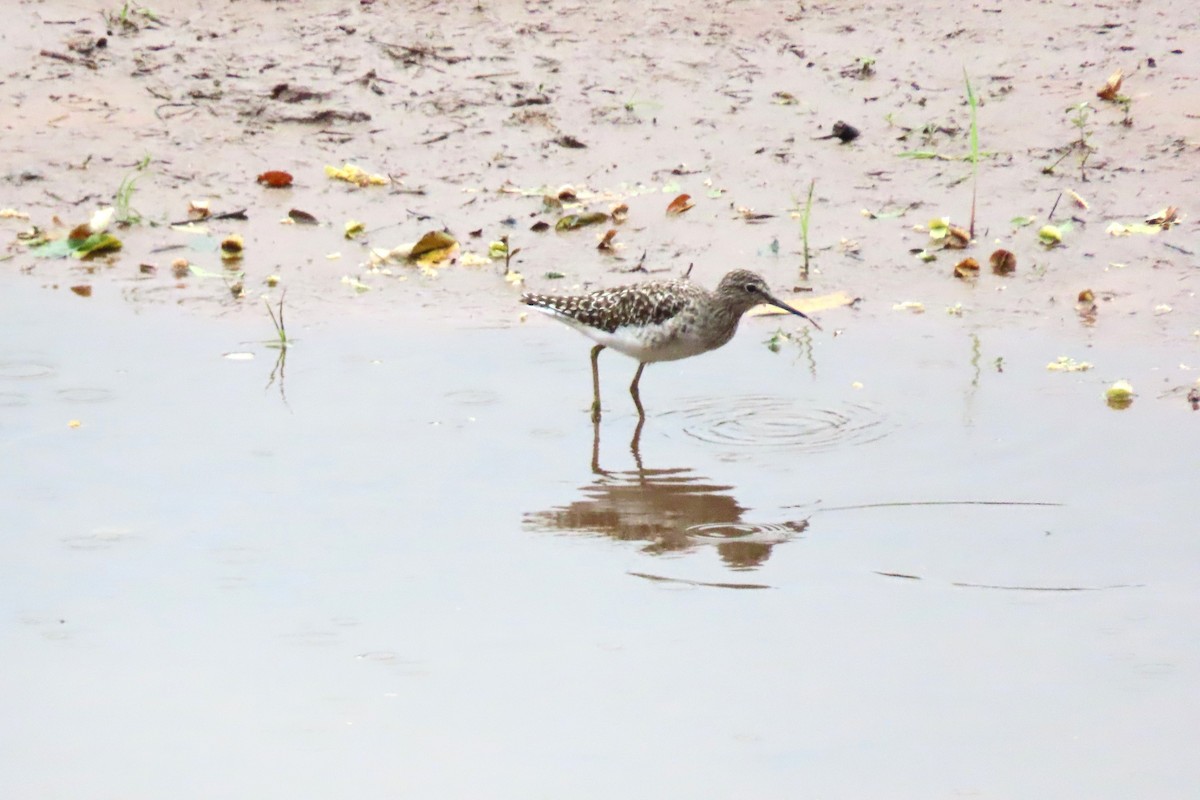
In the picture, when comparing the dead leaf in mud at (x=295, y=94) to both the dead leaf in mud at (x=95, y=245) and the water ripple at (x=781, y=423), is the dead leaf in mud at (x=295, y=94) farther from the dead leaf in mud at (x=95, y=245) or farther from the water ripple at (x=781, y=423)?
the water ripple at (x=781, y=423)

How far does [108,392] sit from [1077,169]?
6.83 m

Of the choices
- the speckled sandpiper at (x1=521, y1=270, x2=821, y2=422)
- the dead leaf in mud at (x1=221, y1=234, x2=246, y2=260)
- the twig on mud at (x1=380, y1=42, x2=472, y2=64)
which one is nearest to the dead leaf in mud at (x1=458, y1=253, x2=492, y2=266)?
the dead leaf in mud at (x1=221, y1=234, x2=246, y2=260)

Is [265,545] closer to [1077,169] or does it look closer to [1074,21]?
[1077,169]

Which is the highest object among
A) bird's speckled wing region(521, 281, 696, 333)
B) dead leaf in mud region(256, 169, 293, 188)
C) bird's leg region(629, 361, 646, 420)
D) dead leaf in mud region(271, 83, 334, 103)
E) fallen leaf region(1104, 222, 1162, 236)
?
dead leaf in mud region(271, 83, 334, 103)

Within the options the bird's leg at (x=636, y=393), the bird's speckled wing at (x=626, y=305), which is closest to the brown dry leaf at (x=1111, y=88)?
the bird's speckled wing at (x=626, y=305)

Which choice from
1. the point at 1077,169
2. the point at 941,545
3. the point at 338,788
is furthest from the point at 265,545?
the point at 1077,169

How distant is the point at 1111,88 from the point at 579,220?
4223mm

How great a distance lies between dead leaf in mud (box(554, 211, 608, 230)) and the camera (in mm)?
11250

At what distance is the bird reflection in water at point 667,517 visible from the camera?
6.99 metres

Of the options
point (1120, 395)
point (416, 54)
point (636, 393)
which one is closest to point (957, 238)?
point (1120, 395)

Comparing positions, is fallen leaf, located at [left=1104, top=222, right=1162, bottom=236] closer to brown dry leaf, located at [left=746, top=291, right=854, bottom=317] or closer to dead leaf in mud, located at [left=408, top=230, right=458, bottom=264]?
brown dry leaf, located at [left=746, top=291, right=854, bottom=317]

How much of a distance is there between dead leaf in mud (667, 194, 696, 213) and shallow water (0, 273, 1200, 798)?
1846mm

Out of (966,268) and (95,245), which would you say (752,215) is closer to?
(966,268)

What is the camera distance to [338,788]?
16.7 ft
